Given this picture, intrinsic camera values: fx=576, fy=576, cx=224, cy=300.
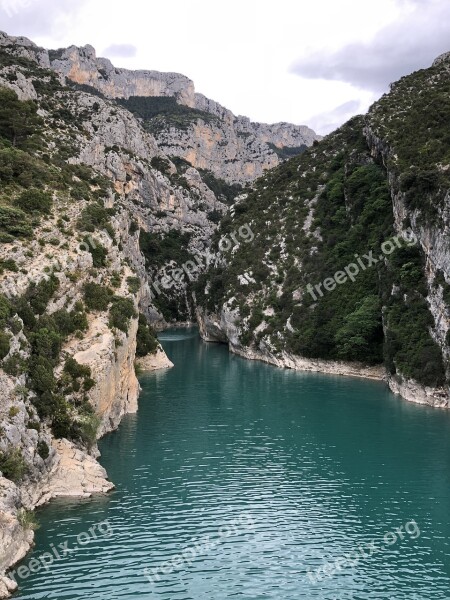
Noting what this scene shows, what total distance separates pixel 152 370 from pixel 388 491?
164 feet

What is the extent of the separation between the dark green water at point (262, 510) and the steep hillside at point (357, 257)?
12151 millimetres

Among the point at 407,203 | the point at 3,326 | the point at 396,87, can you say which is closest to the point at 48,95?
the point at 396,87

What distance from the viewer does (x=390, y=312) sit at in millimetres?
65750

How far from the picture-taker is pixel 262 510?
30781 millimetres

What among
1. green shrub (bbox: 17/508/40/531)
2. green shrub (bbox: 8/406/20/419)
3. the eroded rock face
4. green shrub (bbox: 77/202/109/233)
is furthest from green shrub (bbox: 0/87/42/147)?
green shrub (bbox: 17/508/40/531)

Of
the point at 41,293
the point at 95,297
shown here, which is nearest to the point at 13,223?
the point at 41,293

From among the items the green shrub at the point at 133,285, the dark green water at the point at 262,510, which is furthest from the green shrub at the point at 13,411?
the green shrub at the point at 133,285

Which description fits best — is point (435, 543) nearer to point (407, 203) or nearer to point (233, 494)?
point (233, 494)

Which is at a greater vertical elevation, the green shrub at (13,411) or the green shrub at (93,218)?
the green shrub at (93,218)

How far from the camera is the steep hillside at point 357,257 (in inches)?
2355

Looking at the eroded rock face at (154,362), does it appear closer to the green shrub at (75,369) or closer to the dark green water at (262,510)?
the dark green water at (262,510)

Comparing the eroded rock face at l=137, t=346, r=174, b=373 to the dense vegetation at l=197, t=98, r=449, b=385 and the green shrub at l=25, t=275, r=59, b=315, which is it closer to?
the dense vegetation at l=197, t=98, r=449, b=385

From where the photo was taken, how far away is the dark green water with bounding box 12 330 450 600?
76.5ft

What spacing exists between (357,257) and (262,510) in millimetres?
56125
